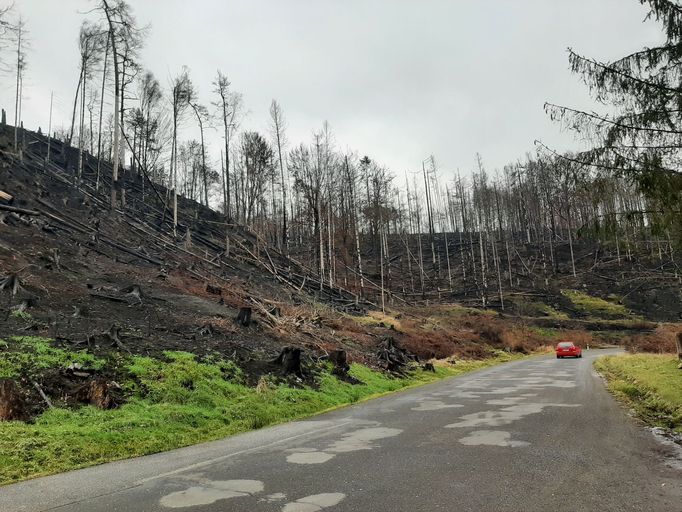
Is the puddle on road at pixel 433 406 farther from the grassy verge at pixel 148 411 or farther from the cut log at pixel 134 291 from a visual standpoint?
the cut log at pixel 134 291

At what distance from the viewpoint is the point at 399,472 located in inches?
239

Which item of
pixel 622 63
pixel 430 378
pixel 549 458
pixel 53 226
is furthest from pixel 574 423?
pixel 53 226

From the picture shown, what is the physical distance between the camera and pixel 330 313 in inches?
1099

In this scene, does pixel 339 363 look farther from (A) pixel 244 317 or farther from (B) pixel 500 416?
(B) pixel 500 416

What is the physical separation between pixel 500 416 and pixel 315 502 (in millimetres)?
6753

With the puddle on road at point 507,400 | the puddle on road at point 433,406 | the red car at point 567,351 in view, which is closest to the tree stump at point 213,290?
the puddle on road at point 433,406

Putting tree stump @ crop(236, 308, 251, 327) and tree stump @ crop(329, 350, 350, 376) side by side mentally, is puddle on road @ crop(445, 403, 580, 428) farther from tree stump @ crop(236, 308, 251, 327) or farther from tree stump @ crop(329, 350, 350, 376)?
tree stump @ crop(236, 308, 251, 327)

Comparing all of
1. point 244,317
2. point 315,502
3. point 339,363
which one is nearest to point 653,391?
point 339,363

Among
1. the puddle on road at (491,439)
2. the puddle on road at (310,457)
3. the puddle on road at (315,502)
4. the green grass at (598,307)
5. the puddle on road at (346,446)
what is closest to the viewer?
the puddle on road at (315,502)

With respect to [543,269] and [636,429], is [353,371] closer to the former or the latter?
[636,429]

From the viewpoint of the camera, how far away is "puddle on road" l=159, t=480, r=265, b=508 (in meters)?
5.03

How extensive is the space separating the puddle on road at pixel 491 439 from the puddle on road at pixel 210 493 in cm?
383

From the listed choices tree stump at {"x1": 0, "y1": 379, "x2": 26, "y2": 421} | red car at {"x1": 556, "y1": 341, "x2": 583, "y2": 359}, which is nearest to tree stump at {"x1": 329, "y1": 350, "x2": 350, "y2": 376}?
tree stump at {"x1": 0, "y1": 379, "x2": 26, "y2": 421}

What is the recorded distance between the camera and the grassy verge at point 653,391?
987cm
